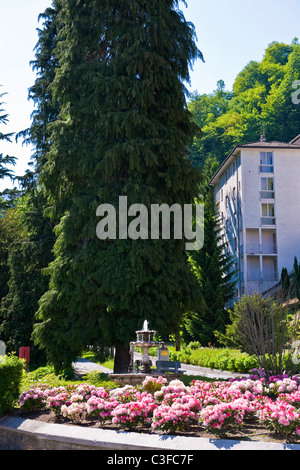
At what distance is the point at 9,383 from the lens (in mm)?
8570

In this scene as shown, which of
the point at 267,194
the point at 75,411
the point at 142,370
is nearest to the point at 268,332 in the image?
the point at 142,370

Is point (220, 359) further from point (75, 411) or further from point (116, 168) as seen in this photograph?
point (75, 411)

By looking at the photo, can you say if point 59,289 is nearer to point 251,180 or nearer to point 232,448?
point 232,448

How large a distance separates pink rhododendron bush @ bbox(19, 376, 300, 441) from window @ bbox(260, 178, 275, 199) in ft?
87.8

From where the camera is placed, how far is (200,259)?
27.2 m

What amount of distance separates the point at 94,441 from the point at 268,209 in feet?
97.8

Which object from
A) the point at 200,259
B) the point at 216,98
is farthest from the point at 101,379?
the point at 216,98

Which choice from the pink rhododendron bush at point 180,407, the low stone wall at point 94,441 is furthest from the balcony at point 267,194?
the low stone wall at point 94,441

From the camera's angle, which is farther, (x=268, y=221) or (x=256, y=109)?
(x=256, y=109)

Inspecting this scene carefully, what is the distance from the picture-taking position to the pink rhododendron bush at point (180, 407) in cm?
619

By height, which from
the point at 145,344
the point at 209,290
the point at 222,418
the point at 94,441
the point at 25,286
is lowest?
the point at 94,441

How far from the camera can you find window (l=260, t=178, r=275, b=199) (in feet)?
112

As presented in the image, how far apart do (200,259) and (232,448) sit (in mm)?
21753

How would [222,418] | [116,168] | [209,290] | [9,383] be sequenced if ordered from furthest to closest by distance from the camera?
[209,290] → [116,168] → [9,383] → [222,418]
